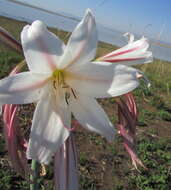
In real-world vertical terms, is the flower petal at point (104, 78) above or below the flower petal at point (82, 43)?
below

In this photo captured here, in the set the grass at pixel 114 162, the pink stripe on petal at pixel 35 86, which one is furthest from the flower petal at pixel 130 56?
the grass at pixel 114 162

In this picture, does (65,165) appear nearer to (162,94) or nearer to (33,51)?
(33,51)

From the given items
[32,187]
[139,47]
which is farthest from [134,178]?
[139,47]

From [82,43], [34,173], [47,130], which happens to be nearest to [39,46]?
[82,43]

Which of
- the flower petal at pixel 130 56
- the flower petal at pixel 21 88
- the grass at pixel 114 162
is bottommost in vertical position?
the grass at pixel 114 162

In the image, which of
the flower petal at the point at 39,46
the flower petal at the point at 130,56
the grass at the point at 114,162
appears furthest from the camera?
the grass at the point at 114,162

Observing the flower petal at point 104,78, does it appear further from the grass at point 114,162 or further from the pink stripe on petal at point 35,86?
the grass at point 114,162

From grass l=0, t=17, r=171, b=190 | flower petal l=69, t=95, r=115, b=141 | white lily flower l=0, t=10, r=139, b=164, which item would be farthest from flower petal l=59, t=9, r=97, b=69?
grass l=0, t=17, r=171, b=190

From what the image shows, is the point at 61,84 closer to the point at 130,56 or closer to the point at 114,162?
the point at 130,56
